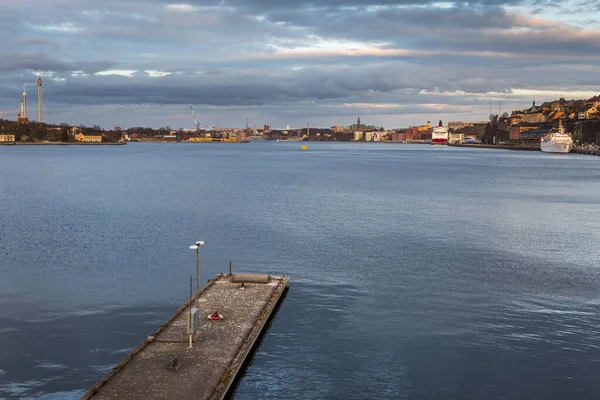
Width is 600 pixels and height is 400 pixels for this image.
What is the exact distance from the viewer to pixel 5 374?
77.6 feet

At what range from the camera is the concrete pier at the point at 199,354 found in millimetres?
20422

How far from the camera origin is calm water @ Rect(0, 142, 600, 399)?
24016mm

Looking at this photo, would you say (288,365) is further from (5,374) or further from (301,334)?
(5,374)

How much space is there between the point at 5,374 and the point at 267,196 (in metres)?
66.1

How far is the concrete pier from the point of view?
67.0ft

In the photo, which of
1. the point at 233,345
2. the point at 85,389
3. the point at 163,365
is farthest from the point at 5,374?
the point at 233,345

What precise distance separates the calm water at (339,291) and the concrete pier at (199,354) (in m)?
1.19

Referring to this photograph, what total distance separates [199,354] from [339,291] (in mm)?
13778

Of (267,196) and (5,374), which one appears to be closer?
(5,374)

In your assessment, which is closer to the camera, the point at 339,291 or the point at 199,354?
the point at 199,354

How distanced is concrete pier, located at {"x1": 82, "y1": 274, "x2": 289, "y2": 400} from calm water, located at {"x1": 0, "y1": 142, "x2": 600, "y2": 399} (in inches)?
46.9

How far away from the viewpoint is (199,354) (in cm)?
2362

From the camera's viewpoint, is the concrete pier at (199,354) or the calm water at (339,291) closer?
the concrete pier at (199,354)

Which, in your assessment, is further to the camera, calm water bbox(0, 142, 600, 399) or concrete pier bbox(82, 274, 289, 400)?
calm water bbox(0, 142, 600, 399)
